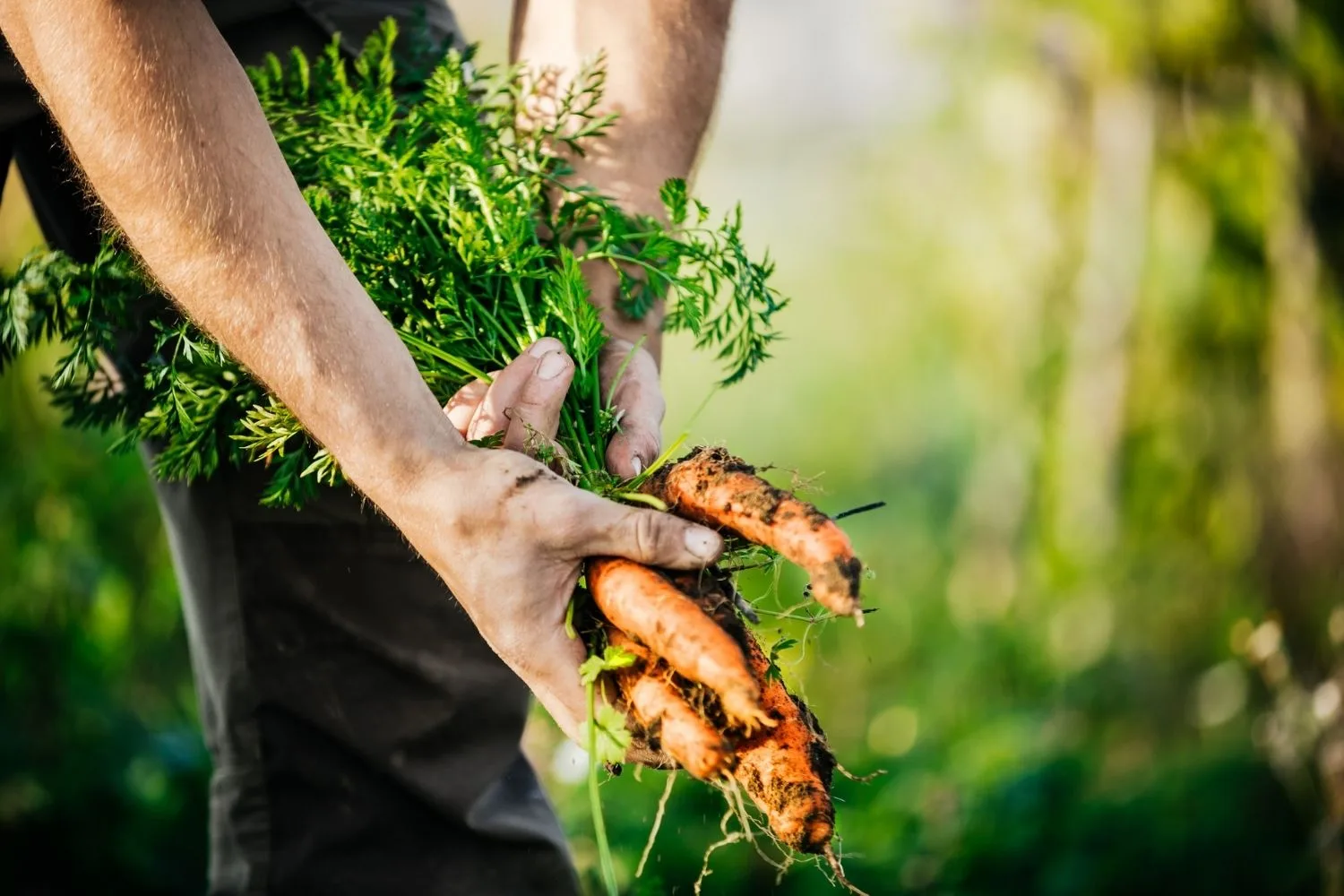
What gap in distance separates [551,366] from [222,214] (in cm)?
47

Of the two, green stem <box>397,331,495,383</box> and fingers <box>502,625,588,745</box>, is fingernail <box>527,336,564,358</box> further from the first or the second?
fingers <box>502,625,588,745</box>

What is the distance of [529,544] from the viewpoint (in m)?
1.36

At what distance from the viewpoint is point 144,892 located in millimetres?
2875

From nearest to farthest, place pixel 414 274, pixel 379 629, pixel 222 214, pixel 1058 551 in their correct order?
pixel 222 214 → pixel 414 274 → pixel 379 629 → pixel 1058 551

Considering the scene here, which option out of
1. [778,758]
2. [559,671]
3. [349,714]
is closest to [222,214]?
[559,671]

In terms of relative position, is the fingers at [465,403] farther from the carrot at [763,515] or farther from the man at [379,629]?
the carrot at [763,515]

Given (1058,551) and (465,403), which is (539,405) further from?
(1058,551)

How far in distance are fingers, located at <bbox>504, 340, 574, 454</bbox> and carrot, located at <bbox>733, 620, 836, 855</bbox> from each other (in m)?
0.39

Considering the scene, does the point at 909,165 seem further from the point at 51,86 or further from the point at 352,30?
the point at 51,86

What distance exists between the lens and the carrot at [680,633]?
A: 1.38 meters

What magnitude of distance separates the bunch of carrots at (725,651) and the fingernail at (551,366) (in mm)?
205

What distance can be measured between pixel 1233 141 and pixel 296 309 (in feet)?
12.1

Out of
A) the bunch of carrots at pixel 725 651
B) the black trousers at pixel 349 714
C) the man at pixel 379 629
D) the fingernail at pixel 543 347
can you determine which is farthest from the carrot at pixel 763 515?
the black trousers at pixel 349 714

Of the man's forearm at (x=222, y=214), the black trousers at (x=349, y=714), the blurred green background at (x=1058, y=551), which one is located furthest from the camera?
the blurred green background at (x=1058, y=551)
